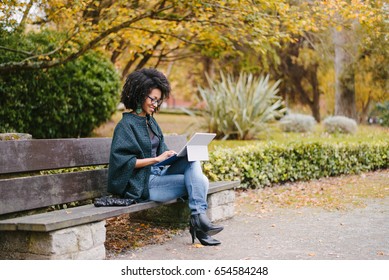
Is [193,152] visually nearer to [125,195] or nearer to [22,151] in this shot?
[125,195]

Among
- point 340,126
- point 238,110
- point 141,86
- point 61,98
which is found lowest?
point 340,126

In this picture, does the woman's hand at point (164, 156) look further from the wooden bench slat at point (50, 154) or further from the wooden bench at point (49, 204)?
the wooden bench slat at point (50, 154)

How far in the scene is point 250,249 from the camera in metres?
4.91

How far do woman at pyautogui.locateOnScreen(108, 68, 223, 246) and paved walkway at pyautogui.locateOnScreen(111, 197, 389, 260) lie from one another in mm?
281

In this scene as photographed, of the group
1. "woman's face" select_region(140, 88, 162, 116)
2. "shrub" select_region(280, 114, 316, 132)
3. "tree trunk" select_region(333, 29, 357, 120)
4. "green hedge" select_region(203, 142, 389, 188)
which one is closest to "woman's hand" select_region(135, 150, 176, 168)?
"woman's face" select_region(140, 88, 162, 116)

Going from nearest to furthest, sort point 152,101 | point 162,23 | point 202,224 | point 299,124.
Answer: point 202,224, point 152,101, point 162,23, point 299,124

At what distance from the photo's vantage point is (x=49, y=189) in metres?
4.55

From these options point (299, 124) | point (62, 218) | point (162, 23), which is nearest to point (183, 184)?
point (62, 218)

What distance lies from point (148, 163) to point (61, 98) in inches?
268

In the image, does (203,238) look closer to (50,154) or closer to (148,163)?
(148,163)

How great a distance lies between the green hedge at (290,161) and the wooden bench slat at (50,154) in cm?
249

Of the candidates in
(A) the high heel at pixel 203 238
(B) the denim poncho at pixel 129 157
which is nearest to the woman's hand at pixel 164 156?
(B) the denim poncho at pixel 129 157

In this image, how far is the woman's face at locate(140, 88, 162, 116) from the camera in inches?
193
